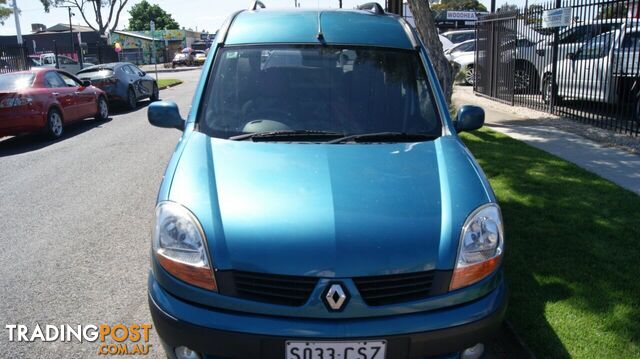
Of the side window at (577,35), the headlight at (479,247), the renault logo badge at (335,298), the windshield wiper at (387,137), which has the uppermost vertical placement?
the side window at (577,35)

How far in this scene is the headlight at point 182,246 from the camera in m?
2.54

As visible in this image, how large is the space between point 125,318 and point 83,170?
536 centimetres

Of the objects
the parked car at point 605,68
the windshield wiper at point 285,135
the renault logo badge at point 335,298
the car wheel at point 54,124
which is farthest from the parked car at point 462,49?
the renault logo badge at point 335,298

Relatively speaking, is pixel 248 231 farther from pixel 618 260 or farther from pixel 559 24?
pixel 559 24

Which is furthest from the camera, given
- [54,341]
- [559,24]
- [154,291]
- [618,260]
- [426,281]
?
[559,24]

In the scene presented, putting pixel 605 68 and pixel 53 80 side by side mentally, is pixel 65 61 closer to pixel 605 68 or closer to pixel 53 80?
pixel 53 80

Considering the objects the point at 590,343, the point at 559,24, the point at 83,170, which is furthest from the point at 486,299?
the point at 559,24

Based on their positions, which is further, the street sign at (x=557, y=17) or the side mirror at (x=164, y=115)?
the street sign at (x=557, y=17)

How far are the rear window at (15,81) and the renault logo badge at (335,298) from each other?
10710mm

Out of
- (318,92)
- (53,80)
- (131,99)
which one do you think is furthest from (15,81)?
(318,92)

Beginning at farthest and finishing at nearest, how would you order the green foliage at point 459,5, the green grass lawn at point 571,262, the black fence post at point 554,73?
1. the green foliage at point 459,5
2. the black fence post at point 554,73
3. the green grass lawn at point 571,262

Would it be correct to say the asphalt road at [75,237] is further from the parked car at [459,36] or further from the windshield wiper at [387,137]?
the parked car at [459,36]

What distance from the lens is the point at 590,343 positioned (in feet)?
10.6

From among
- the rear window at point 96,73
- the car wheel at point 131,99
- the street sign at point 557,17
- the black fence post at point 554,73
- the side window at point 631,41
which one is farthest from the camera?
the car wheel at point 131,99
